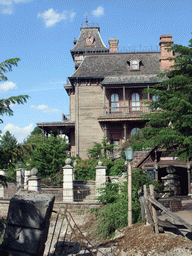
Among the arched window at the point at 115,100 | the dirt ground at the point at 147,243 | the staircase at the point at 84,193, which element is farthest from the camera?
the arched window at the point at 115,100

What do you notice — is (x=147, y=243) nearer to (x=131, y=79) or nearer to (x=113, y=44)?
(x=131, y=79)

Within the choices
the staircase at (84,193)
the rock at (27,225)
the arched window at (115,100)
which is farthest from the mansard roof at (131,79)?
the rock at (27,225)

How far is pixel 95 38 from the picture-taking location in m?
37.2

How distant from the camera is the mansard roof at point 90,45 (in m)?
35.7

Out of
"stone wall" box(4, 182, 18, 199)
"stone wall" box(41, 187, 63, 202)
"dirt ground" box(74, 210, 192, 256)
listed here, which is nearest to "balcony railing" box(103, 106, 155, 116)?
"stone wall" box(4, 182, 18, 199)

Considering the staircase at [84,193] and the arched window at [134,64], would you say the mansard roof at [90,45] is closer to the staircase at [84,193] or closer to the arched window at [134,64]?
the arched window at [134,64]

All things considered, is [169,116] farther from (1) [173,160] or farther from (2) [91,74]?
(2) [91,74]

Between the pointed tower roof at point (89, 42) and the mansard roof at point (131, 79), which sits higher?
the pointed tower roof at point (89, 42)

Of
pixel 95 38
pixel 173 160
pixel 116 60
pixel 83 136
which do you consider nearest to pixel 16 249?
pixel 173 160

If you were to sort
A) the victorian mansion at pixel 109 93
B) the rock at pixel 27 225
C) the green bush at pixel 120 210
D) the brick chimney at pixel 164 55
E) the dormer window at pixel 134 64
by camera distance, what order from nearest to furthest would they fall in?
the rock at pixel 27 225 → the green bush at pixel 120 210 → the victorian mansion at pixel 109 93 → the brick chimney at pixel 164 55 → the dormer window at pixel 134 64

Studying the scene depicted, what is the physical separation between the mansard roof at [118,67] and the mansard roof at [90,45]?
492cm

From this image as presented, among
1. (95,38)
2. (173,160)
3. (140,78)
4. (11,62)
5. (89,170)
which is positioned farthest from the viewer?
(95,38)

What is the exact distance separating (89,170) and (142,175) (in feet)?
31.7

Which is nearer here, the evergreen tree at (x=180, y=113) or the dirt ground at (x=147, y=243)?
the dirt ground at (x=147, y=243)
